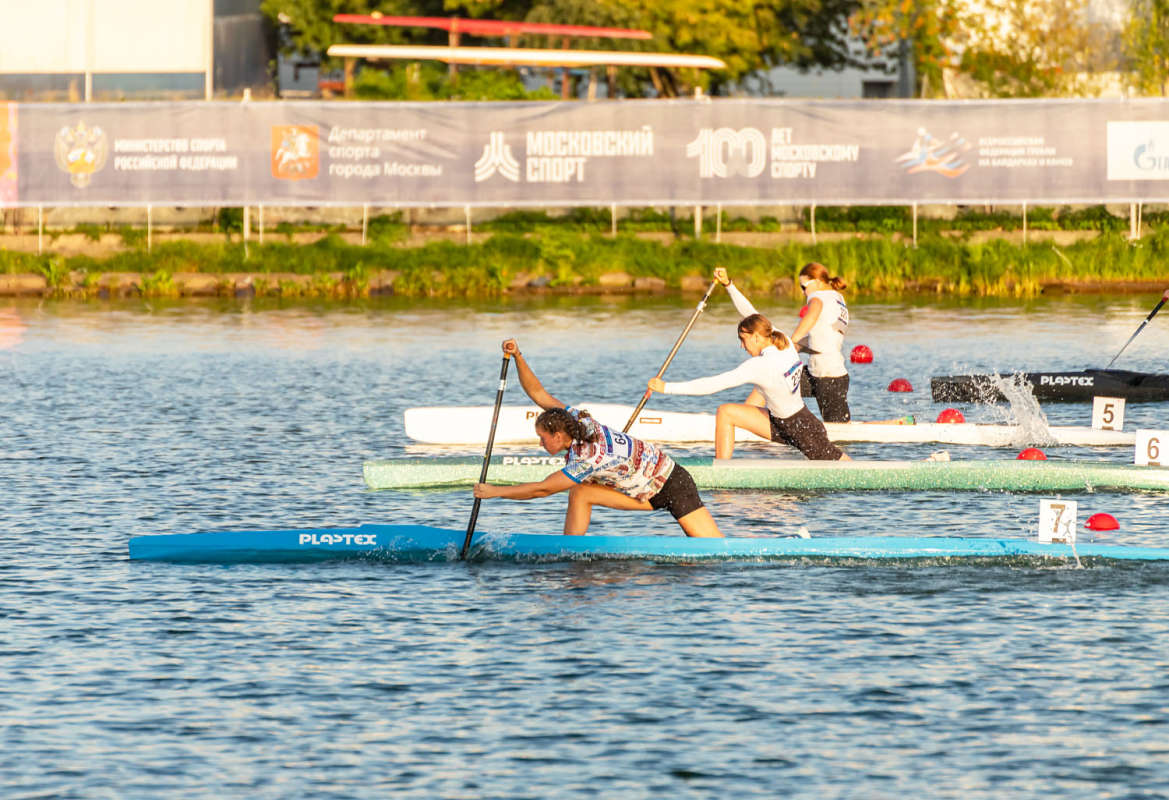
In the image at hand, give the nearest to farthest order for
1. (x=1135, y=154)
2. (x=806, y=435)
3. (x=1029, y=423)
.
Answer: (x=806, y=435)
(x=1029, y=423)
(x=1135, y=154)

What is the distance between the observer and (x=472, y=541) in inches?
569

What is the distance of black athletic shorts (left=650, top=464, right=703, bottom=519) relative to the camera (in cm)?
1432

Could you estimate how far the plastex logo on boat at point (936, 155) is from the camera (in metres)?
37.2

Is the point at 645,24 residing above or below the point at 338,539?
above

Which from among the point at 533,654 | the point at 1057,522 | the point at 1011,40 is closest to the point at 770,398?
the point at 1057,522

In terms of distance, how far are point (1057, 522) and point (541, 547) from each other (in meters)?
3.57

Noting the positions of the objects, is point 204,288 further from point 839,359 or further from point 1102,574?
point 1102,574

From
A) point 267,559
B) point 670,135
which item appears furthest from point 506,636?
point 670,135

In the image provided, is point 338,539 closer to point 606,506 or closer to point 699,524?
point 606,506

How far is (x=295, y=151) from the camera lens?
38.0 metres

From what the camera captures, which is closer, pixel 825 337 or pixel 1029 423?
pixel 825 337

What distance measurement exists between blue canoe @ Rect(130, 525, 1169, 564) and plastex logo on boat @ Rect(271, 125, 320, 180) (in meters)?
24.0

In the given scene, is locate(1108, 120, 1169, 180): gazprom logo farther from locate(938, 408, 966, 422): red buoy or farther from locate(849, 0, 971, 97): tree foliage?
locate(938, 408, 966, 422): red buoy

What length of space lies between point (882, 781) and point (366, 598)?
484 cm
